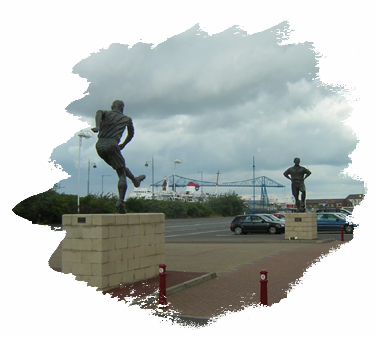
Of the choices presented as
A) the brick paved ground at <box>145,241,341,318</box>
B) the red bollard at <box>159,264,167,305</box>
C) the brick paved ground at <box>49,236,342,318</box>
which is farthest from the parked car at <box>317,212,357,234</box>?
the red bollard at <box>159,264,167,305</box>

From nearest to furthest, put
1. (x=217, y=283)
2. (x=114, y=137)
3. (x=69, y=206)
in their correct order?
(x=114, y=137)
(x=217, y=283)
(x=69, y=206)

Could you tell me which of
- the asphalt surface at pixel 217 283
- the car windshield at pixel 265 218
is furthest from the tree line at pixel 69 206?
the asphalt surface at pixel 217 283

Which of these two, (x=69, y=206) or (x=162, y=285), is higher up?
(x=69, y=206)

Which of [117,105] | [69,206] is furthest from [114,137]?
[69,206]

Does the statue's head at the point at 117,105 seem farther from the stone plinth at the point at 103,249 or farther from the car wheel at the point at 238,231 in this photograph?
the car wheel at the point at 238,231

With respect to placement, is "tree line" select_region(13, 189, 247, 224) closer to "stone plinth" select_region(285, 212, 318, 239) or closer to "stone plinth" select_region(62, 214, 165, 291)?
"stone plinth" select_region(285, 212, 318, 239)

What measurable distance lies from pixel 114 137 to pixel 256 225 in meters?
19.6

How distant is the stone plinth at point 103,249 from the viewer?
318 inches

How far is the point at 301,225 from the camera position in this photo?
20.4 metres

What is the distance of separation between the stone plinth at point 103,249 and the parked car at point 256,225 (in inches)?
733

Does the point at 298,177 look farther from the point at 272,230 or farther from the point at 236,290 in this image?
the point at 236,290

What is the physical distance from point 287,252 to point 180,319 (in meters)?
9.06

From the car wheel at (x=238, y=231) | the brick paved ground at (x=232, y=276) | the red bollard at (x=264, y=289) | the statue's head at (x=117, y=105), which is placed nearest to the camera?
the red bollard at (x=264, y=289)

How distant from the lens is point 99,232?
806 centimetres
